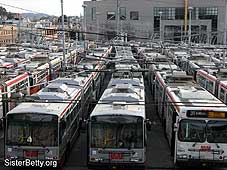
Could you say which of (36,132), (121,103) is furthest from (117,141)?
(36,132)

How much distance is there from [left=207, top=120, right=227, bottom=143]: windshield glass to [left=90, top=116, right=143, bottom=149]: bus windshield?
2.11m

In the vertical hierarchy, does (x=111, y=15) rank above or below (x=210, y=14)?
below

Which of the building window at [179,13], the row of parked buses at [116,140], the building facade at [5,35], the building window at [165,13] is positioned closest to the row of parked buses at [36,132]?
the row of parked buses at [116,140]

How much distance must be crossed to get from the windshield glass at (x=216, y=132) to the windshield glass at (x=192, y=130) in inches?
6.3

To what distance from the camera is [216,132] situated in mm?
13969

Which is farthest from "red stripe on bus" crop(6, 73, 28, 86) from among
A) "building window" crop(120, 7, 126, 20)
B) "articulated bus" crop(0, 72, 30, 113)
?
"building window" crop(120, 7, 126, 20)

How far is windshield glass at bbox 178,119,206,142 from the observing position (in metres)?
14.0

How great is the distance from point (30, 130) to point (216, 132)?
5.73m

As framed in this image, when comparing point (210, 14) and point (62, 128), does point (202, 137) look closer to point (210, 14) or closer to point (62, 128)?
point (62, 128)

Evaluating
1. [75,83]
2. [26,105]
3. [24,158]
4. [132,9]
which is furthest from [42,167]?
[132,9]

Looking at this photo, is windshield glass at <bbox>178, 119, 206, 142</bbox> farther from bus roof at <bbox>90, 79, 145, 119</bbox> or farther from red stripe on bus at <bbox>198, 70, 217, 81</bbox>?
red stripe on bus at <bbox>198, 70, 217, 81</bbox>

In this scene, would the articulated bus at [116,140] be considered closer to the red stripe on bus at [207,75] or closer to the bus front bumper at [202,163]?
the bus front bumper at [202,163]

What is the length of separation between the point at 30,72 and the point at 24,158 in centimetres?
1158

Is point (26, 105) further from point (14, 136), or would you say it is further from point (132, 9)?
point (132, 9)
